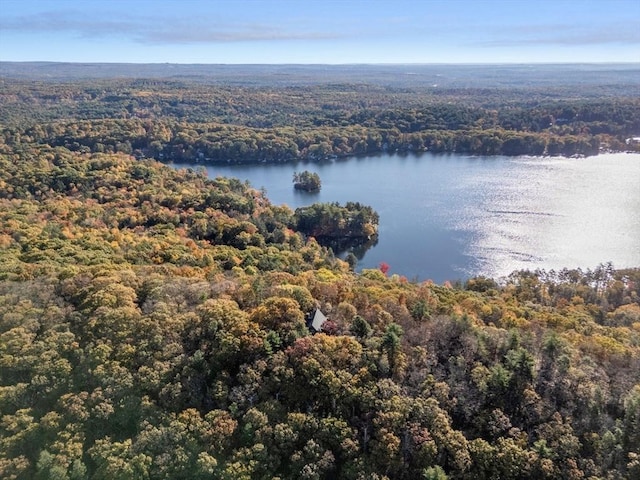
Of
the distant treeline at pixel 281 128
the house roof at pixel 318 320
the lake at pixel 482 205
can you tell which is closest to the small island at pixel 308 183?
the lake at pixel 482 205

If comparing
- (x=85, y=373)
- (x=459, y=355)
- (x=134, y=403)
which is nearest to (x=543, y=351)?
(x=459, y=355)

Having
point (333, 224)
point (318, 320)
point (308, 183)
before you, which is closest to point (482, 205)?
point (333, 224)

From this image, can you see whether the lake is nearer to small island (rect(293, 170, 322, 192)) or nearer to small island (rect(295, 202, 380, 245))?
small island (rect(293, 170, 322, 192))

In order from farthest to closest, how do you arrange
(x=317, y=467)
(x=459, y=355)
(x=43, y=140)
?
1. (x=43, y=140)
2. (x=459, y=355)
3. (x=317, y=467)

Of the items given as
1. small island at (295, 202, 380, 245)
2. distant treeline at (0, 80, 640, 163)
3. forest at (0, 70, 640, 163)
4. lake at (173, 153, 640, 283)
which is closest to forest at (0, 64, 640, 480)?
lake at (173, 153, 640, 283)

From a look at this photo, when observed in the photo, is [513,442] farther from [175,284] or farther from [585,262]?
[585,262]

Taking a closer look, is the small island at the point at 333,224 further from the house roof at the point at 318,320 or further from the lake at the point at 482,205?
the house roof at the point at 318,320
